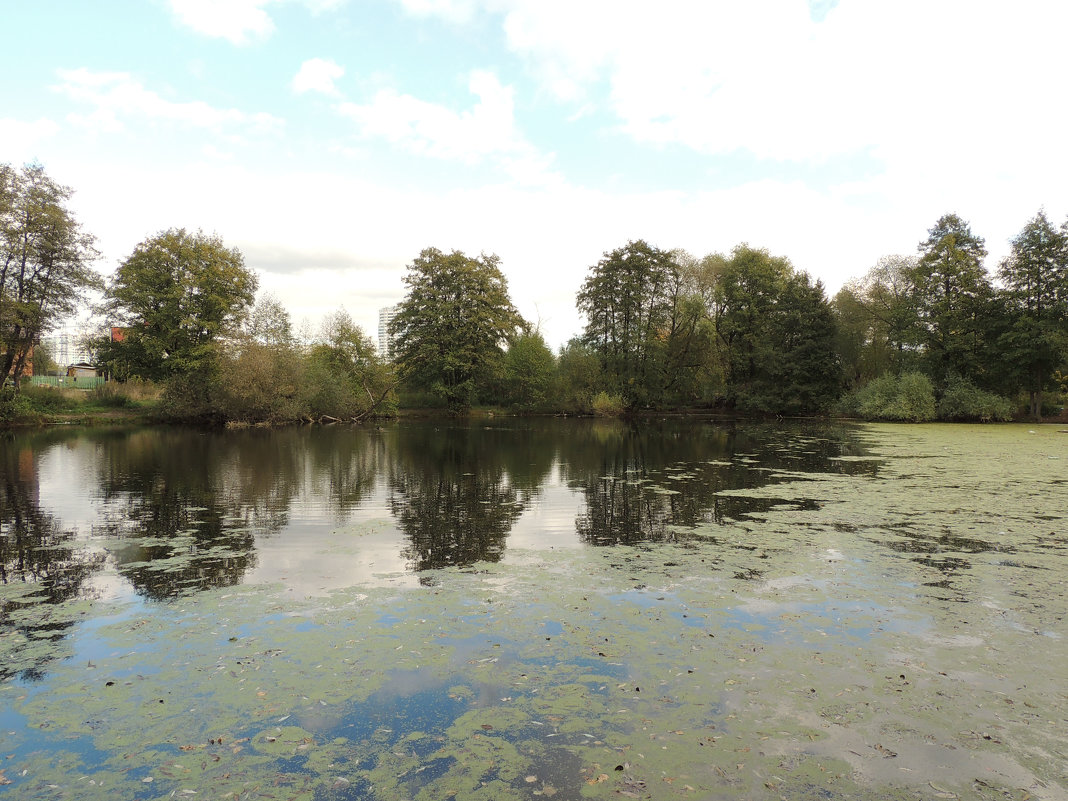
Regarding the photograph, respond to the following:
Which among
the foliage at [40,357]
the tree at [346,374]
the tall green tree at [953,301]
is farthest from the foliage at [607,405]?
the foliage at [40,357]

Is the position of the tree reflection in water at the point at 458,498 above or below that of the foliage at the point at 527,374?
below

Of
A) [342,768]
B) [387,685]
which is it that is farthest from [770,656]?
[342,768]

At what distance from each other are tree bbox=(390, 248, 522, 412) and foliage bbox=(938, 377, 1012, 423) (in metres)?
36.2

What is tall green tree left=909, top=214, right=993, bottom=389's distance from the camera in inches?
1896

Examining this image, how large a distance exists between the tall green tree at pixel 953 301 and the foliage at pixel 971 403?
1409 mm

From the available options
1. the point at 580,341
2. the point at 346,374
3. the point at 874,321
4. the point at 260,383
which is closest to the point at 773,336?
the point at 874,321

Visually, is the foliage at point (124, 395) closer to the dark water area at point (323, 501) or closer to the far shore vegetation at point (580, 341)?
the far shore vegetation at point (580, 341)

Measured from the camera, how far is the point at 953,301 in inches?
1914

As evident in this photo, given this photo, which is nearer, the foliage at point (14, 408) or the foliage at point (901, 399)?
the foliage at point (14, 408)

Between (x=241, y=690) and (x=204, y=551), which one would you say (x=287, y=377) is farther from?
(x=241, y=690)

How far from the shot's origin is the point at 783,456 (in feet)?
78.7

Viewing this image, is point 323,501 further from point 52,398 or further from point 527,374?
point 527,374

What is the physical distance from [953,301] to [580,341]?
34.1 meters

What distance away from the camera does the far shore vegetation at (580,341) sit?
4175 cm
